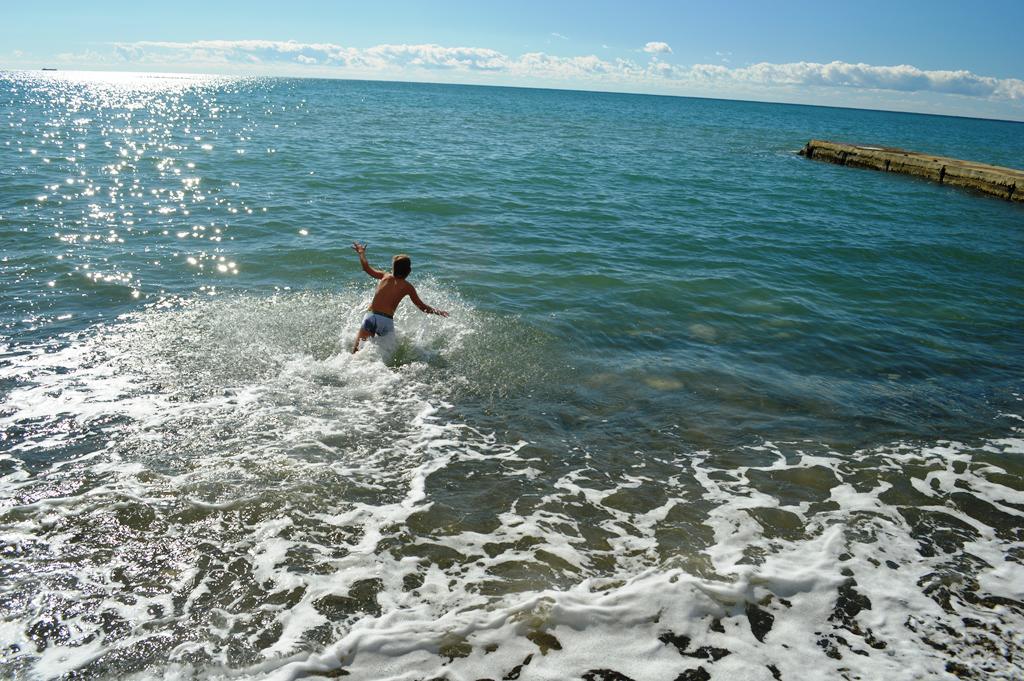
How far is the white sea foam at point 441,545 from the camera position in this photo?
14.0ft

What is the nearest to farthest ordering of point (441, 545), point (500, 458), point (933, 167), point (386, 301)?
point (441, 545) → point (500, 458) → point (386, 301) → point (933, 167)

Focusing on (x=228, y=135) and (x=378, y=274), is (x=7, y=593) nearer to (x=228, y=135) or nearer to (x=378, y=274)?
(x=378, y=274)

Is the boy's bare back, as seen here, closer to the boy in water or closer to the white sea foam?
the boy in water

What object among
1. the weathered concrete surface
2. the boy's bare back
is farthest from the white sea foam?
the weathered concrete surface

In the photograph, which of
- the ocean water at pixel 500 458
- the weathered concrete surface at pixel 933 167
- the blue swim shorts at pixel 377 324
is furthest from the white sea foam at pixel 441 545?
the weathered concrete surface at pixel 933 167

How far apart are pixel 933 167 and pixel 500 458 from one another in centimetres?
3260

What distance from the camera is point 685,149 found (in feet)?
131

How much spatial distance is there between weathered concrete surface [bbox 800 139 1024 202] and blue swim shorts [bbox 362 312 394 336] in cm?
2900

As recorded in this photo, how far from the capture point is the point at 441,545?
17.5 ft

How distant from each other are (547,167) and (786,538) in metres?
24.2

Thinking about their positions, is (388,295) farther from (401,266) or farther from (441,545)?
(441,545)

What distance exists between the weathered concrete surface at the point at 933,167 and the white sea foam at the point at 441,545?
2553 cm

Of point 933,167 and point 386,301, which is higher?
point 933,167

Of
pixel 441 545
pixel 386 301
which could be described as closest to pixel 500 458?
pixel 441 545
